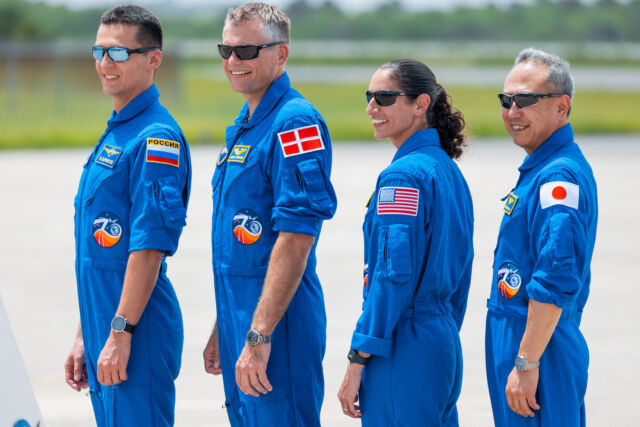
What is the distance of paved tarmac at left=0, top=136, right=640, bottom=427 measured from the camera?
6121mm

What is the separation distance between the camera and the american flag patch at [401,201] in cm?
344

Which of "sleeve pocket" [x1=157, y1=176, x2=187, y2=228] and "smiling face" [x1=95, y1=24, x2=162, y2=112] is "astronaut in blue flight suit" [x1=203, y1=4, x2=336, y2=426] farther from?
"smiling face" [x1=95, y1=24, x2=162, y2=112]

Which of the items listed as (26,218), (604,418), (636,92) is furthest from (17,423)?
(636,92)

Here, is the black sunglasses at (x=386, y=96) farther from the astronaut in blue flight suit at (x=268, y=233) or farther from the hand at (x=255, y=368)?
the hand at (x=255, y=368)

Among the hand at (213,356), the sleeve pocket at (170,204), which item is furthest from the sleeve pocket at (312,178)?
the hand at (213,356)

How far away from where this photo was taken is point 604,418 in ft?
19.0

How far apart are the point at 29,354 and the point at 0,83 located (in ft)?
117

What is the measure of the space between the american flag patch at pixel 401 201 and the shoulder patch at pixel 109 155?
1094mm

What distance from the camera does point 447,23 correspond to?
3364 inches

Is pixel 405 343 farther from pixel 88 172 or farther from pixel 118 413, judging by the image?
pixel 88 172

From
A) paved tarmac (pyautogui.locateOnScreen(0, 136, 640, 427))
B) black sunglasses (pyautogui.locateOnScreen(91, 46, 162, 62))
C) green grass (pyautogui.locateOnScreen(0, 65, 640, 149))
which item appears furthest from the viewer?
green grass (pyautogui.locateOnScreen(0, 65, 640, 149))

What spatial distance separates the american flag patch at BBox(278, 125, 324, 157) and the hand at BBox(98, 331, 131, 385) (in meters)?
0.92

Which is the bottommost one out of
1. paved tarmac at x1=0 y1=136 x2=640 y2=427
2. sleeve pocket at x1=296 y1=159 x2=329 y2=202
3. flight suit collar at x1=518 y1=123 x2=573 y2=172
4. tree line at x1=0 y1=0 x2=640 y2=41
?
paved tarmac at x1=0 y1=136 x2=640 y2=427

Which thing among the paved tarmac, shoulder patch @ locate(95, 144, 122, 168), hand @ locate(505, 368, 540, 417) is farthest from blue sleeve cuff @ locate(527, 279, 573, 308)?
the paved tarmac
